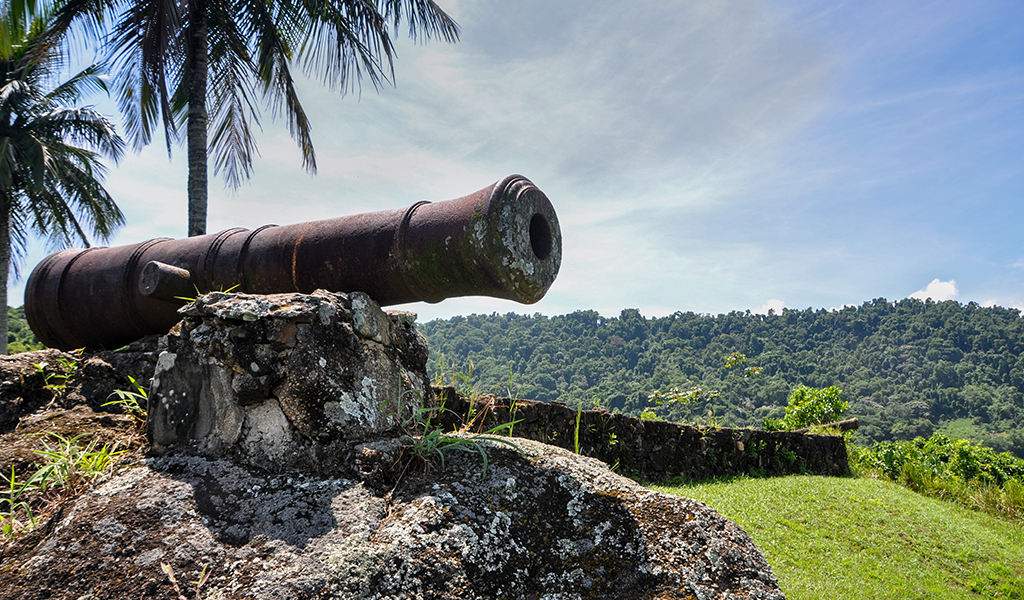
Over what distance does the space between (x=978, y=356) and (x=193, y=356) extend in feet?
283

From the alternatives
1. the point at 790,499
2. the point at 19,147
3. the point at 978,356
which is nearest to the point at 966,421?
the point at 978,356

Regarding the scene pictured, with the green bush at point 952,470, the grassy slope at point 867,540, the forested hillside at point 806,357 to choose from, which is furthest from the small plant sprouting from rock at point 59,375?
the forested hillside at point 806,357

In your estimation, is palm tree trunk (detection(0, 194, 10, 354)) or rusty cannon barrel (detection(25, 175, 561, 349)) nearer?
rusty cannon barrel (detection(25, 175, 561, 349))

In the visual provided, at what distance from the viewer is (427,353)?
10.6ft

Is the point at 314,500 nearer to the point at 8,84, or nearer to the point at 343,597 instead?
the point at 343,597

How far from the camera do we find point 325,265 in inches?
126

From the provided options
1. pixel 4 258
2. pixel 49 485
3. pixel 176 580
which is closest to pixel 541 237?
pixel 176 580

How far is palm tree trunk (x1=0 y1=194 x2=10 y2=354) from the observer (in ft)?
44.2

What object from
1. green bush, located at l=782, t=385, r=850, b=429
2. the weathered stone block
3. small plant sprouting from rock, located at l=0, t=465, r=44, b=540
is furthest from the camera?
green bush, located at l=782, t=385, r=850, b=429

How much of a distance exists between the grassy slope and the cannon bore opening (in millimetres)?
3854

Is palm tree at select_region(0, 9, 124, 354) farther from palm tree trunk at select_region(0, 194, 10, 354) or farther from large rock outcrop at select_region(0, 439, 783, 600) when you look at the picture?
large rock outcrop at select_region(0, 439, 783, 600)

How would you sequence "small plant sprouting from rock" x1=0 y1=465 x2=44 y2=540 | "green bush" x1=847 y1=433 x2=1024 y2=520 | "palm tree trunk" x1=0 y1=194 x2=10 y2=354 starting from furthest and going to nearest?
"palm tree trunk" x1=0 y1=194 x2=10 y2=354 < "green bush" x1=847 y1=433 x2=1024 y2=520 < "small plant sprouting from rock" x1=0 y1=465 x2=44 y2=540

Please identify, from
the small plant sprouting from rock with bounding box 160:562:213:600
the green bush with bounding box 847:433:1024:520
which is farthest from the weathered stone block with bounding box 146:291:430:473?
the green bush with bounding box 847:433:1024:520

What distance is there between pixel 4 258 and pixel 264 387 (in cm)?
1718
